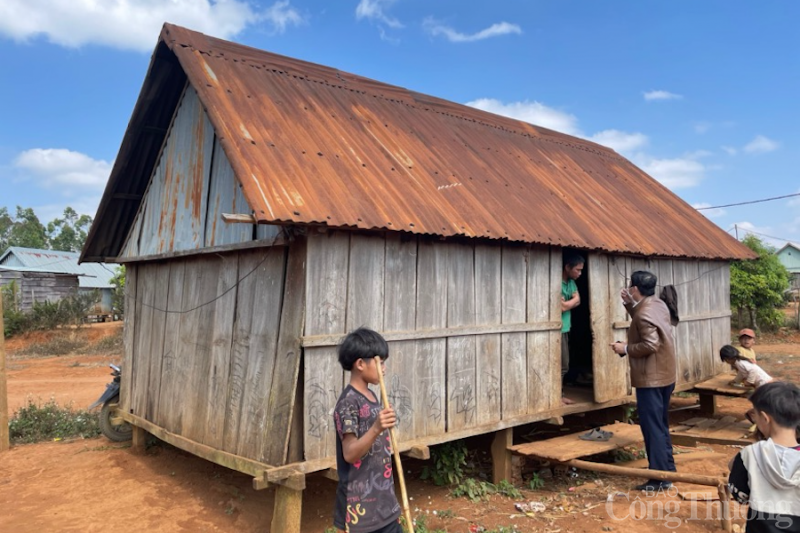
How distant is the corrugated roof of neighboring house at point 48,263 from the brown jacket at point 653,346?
27709mm

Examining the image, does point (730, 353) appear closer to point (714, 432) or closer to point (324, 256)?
point (714, 432)

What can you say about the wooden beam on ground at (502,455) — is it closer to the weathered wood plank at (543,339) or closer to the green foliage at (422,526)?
the weathered wood plank at (543,339)

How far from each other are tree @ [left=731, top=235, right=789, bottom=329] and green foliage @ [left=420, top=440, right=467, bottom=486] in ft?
57.8

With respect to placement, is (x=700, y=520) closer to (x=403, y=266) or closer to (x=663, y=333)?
(x=663, y=333)

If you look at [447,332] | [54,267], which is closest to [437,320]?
[447,332]

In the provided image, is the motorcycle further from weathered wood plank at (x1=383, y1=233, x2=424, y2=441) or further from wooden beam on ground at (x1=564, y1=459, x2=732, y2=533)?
wooden beam on ground at (x1=564, y1=459, x2=732, y2=533)

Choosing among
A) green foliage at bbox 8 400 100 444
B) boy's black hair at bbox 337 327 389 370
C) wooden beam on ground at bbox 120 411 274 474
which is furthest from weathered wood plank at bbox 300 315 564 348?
green foliage at bbox 8 400 100 444

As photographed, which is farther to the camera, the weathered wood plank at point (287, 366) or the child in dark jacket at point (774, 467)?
the weathered wood plank at point (287, 366)

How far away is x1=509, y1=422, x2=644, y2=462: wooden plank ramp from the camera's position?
6.04 m

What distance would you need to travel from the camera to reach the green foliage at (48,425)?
842cm

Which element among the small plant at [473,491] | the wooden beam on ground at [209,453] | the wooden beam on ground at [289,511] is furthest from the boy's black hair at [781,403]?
the small plant at [473,491]

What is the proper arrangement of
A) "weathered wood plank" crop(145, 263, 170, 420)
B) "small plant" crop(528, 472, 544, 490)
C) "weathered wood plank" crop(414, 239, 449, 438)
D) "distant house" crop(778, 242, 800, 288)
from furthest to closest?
"distant house" crop(778, 242, 800, 288) < "weathered wood plank" crop(145, 263, 170, 420) < "small plant" crop(528, 472, 544, 490) < "weathered wood plank" crop(414, 239, 449, 438)

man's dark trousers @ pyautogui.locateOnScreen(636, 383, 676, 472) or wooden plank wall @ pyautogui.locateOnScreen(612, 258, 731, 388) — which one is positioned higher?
wooden plank wall @ pyautogui.locateOnScreen(612, 258, 731, 388)

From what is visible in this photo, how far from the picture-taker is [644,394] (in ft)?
18.6
